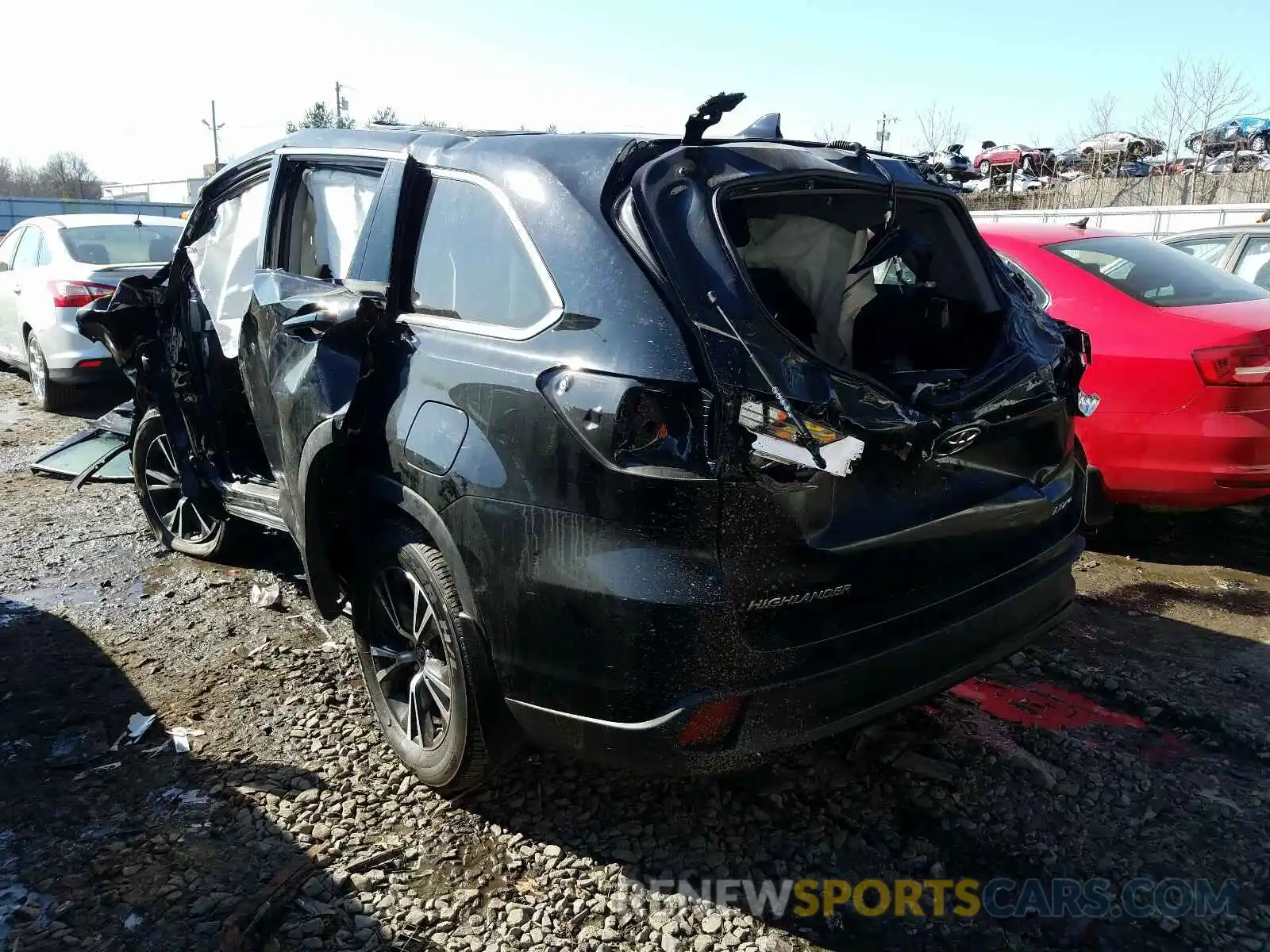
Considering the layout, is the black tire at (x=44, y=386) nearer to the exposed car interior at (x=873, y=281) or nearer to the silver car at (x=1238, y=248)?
the exposed car interior at (x=873, y=281)

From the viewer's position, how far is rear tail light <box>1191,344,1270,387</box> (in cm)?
434

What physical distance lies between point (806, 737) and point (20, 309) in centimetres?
923

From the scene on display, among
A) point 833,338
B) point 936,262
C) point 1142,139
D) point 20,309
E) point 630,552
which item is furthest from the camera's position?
point 1142,139

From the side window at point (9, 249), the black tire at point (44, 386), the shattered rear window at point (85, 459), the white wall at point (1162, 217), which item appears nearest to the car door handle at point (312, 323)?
the shattered rear window at point (85, 459)

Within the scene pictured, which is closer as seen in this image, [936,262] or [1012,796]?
[1012,796]

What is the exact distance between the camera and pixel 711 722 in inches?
86.1

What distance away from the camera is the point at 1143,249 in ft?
17.5

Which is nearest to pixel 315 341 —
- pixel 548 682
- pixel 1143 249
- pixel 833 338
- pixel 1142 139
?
pixel 548 682

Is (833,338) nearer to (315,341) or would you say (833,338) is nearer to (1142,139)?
(315,341)

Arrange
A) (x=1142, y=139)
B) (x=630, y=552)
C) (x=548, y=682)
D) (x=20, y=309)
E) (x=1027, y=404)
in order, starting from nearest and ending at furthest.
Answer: (x=630, y=552) → (x=548, y=682) → (x=1027, y=404) → (x=20, y=309) → (x=1142, y=139)

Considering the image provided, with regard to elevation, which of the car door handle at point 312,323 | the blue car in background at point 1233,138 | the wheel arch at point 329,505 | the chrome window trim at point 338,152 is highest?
the blue car in background at point 1233,138

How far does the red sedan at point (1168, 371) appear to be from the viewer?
4375mm

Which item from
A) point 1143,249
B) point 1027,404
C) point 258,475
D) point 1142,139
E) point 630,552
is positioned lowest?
point 258,475

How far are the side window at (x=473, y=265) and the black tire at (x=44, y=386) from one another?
709cm
